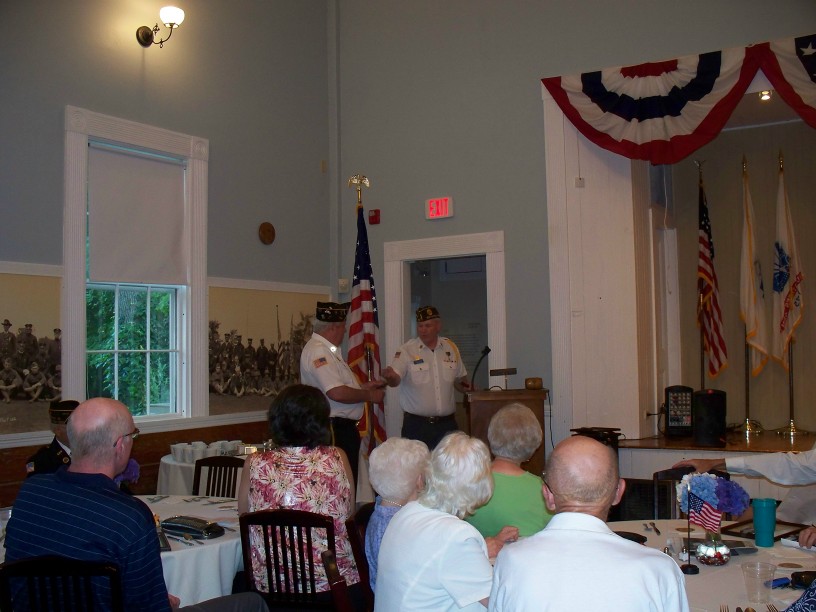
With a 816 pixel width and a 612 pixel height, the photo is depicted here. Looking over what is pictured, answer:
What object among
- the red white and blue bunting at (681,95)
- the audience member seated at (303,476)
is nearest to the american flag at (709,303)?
the red white and blue bunting at (681,95)

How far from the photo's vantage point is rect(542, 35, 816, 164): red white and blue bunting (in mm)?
5766

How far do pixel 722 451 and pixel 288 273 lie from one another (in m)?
4.06

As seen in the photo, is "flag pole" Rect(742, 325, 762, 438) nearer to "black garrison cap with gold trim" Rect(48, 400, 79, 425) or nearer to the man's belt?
the man's belt

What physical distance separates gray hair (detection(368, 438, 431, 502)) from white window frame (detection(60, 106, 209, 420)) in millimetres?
3673

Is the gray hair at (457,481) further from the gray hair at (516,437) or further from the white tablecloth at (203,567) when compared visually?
the white tablecloth at (203,567)

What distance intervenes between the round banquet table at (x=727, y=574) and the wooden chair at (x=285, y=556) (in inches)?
47.5

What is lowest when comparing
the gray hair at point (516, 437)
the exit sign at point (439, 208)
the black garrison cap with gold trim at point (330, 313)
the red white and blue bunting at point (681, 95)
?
the gray hair at point (516, 437)

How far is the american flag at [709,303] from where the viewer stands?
297 inches

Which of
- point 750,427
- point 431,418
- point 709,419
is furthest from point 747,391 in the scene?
point 431,418

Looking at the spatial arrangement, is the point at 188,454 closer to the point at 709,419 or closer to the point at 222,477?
the point at 222,477

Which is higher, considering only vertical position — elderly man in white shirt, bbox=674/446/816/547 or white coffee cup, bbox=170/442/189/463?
elderly man in white shirt, bbox=674/446/816/547

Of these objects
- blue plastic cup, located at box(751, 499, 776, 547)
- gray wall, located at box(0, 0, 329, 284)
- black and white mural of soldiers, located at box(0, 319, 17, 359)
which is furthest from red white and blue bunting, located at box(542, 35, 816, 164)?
black and white mural of soldiers, located at box(0, 319, 17, 359)

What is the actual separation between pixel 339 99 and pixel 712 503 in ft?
20.9

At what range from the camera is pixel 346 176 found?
26.6 feet
